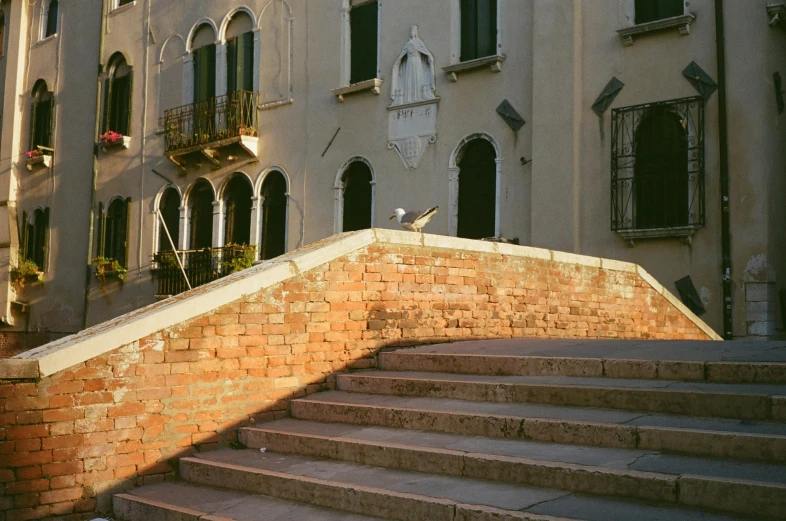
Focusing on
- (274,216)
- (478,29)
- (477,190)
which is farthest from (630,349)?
(274,216)

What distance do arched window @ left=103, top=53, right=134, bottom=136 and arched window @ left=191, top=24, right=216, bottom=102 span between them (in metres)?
2.86

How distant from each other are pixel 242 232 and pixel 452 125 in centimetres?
567

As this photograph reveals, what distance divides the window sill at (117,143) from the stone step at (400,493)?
50.3ft

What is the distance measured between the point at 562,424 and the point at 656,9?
866 cm

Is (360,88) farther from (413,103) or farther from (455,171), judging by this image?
(455,171)

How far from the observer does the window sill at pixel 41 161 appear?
74.2 feet

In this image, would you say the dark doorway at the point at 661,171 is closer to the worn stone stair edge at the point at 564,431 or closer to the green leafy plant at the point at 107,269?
the worn stone stair edge at the point at 564,431

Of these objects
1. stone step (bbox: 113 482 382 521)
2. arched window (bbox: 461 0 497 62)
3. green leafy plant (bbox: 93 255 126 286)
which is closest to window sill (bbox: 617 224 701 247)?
arched window (bbox: 461 0 497 62)

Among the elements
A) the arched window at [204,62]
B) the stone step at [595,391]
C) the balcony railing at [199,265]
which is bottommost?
the stone step at [595,391]

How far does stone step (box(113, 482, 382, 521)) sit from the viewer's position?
5078 mm

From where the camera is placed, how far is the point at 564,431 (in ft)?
17.1

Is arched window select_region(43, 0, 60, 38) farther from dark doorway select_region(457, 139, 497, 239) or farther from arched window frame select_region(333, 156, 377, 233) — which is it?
dark doorway select_region(457, 139, 497, 239)

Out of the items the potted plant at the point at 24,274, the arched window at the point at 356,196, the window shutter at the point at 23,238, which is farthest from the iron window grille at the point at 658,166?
the window shutter at the point at 23,238

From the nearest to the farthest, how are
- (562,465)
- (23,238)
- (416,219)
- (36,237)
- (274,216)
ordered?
1. (562,465)
2. (416,219)
3. (274,216)
4. (36,237)
5. (23,238)
